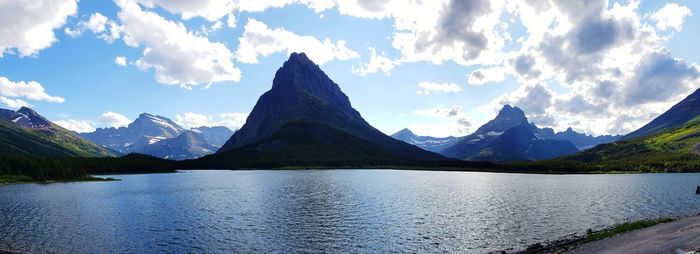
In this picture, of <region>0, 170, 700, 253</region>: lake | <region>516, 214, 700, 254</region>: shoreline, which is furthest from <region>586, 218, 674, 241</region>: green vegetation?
<region>0, 170, 700, 253</region>: lake

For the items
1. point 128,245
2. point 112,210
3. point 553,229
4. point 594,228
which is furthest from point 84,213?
point 594,228

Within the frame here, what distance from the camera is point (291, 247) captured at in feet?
197

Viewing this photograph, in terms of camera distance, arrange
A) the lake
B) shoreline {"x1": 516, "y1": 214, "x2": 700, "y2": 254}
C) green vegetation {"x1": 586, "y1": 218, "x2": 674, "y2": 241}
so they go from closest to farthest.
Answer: shoreline {"x1": 516, "y1": 214, "x2": 700, "y2": 254} < green vegetation {"x1": 586, "y1": 218, "x2": 674, "y2": 241} < the lake

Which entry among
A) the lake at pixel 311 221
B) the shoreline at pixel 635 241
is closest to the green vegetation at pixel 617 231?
the shoreline at pixel 635 241

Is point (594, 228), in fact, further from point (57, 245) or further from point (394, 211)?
point (57, 245)

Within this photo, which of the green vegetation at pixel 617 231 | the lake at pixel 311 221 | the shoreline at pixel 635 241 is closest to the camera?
the shoreline at pixel 635 241

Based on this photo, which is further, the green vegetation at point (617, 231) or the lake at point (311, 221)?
the lake at point (311, 221)

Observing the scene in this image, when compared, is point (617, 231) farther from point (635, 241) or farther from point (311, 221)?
point (311, 221)

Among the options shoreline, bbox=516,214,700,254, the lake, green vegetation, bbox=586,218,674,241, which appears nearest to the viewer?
shoreline, bbox=516,214,700,254

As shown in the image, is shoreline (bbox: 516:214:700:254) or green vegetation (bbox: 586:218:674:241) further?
green vegetation (bbox: 586:218:674:241)

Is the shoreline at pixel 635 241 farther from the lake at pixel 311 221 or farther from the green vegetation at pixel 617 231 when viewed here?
the lake at pixel 311 221

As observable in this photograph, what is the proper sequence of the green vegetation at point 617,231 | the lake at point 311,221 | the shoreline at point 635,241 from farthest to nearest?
the lake at point 311,221 < the green vegetation at point 617,231 < the shoreline at point 635,241

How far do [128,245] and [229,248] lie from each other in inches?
586

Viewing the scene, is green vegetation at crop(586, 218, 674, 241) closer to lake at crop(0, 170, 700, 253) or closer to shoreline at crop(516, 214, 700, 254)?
shoreline at crop(516, 214, 700, 254)
